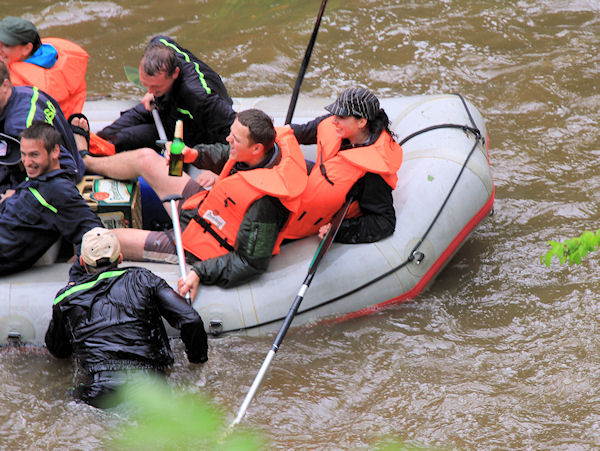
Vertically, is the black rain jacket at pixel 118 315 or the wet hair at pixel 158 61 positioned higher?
the wet hair at pixel 158 61

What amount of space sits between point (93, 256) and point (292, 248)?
118 centimetres

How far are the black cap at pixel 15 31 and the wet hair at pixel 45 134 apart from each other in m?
1.02

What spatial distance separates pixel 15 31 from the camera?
462 cm

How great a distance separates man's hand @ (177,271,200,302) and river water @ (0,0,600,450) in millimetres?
321

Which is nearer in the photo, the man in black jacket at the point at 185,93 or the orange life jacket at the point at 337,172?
the orange life jacket at the point at 337,172

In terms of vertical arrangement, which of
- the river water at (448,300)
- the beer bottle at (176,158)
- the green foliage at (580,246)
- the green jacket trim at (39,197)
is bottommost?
the river water at (448,300)

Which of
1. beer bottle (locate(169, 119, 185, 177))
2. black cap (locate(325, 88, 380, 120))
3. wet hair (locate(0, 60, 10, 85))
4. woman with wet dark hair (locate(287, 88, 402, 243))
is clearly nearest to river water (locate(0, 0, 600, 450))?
woman with wet dark hair (locate(287, 88, 402, 243))

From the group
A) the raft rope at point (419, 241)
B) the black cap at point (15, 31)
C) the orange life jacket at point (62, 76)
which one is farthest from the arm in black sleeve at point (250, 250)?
the black cap at point (15, 31)

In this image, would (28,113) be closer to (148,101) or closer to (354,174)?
(148,101)

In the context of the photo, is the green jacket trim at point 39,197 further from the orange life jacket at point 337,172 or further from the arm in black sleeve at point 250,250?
the orange life jacket at point 337,172

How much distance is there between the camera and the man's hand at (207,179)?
15.4 ft

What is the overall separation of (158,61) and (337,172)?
1.26 metres

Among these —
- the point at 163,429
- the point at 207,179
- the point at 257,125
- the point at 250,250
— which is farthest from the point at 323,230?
the point at 163,429

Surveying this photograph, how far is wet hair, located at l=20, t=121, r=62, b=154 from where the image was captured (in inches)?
151
